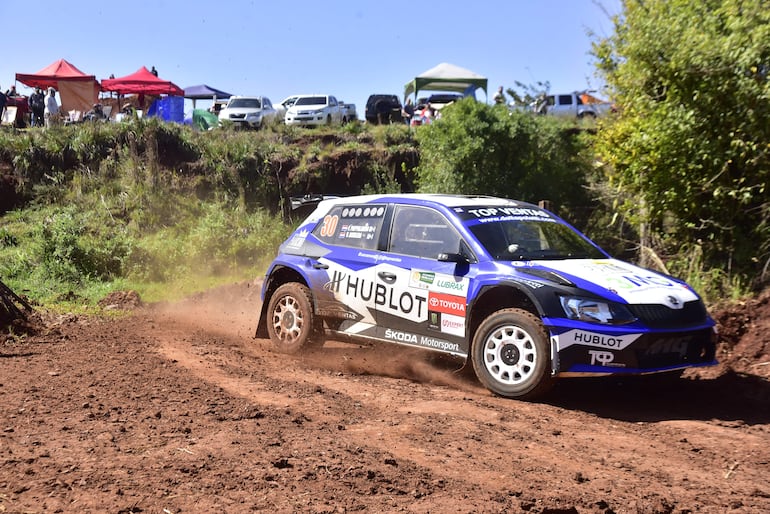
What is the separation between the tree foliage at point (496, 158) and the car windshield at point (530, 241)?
9783mm

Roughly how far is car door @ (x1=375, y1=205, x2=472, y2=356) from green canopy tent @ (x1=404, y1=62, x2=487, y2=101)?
23.6m

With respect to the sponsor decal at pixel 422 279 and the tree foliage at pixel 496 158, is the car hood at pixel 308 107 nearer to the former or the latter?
the tree foliage at pixel 496 158

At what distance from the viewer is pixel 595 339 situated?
6367 millimetres

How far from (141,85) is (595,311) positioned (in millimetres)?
26717

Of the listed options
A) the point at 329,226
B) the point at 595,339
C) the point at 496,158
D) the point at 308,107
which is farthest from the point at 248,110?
the point at 595,339

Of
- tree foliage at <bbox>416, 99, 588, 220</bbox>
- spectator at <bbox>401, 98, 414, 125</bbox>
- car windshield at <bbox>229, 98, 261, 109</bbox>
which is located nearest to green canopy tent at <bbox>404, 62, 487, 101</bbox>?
spectator at <bbox>401, 98, 414, 125</bbox>

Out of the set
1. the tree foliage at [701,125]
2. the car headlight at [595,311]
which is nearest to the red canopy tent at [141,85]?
the tree foliage at [701,125]

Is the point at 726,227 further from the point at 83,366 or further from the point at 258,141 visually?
the point at 258,141

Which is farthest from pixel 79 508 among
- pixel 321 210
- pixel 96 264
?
pixel 96 264

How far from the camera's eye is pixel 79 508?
156 inches

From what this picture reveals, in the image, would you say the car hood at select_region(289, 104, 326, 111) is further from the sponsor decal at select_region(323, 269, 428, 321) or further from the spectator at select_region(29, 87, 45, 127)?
the sponsor decal at select_region(323, 269, 428, 321)

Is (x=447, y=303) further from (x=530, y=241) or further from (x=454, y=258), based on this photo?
(x=530, y=241)

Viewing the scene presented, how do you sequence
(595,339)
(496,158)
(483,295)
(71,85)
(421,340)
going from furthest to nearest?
(71,85) → (496,158) → (421,340) → (483,295) → (595,339)

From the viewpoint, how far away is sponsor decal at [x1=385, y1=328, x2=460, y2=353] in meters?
7.32
